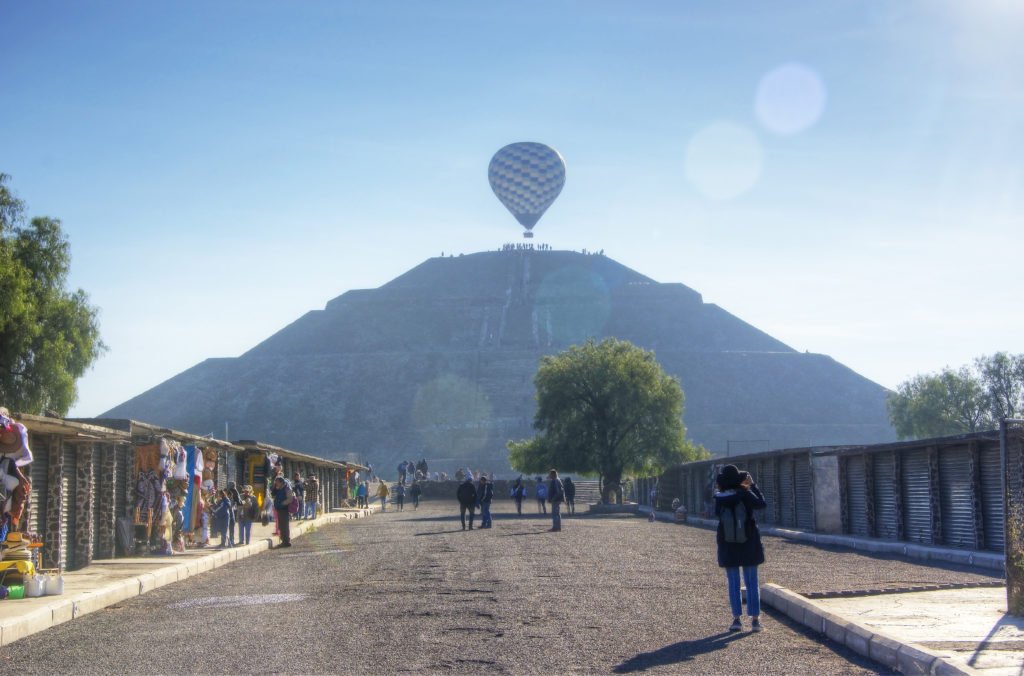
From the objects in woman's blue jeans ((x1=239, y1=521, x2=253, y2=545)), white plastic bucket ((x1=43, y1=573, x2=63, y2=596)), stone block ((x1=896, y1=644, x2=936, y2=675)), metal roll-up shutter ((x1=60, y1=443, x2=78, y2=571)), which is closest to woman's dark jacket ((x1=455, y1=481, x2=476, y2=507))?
woman's blue jeans ((x1=239, y1=521, x2=253, y2=545))

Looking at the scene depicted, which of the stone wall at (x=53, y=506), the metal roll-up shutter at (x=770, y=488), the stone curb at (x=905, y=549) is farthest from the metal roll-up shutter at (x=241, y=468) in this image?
the metal roll-up shutter at (x=770, y=488)

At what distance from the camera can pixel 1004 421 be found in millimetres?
10922

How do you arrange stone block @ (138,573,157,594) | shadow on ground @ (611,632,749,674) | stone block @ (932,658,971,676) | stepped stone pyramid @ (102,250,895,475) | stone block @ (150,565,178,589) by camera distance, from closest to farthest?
stone block @ (932,658,971,676) < shadow on ground @ (611,632,749,674) < stone block @ (138,573,157,594) < stone block @ (150,565,178,589) < stepped stone pyramid @ (102,250,895,475)

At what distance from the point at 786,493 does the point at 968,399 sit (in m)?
47.0

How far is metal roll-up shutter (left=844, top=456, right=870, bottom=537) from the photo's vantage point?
88.7 feet

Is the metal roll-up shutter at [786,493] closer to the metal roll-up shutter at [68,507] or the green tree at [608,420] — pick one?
the metal roll-up shutter at [68,507]

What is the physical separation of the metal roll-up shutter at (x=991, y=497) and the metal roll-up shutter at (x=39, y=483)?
15.7 metres

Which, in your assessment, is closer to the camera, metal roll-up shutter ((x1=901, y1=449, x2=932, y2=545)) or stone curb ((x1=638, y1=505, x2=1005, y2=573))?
stone curb ((x1=638, y1=505, x2=1005, y2=573))

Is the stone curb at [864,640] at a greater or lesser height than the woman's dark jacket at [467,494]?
lesser

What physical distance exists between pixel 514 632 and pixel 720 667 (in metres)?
2.38

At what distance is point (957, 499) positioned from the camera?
858 inches

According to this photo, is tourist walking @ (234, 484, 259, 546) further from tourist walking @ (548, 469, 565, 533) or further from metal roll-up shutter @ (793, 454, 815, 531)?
metal roll-up shutter @ (793, 454, 815, 531)

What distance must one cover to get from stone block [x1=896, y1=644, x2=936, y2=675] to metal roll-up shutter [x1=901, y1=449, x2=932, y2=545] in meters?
15.4

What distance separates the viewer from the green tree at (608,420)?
5394 centimetres
